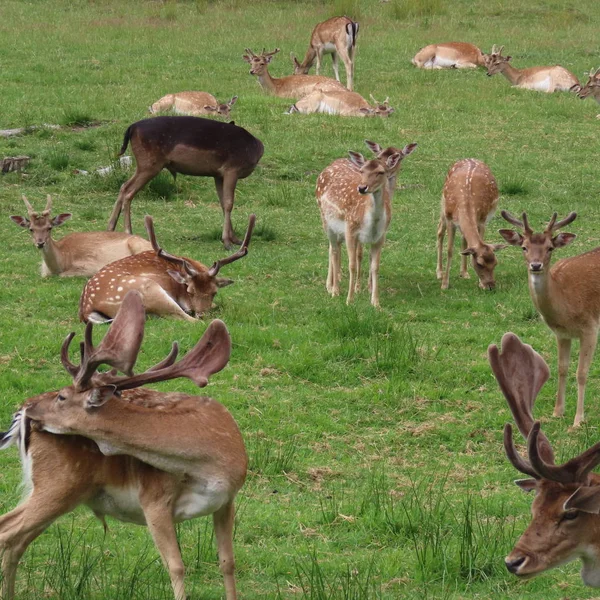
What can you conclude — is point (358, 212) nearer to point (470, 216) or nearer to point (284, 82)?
point (470, 216)

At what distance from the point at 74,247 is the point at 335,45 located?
11467 millimetres

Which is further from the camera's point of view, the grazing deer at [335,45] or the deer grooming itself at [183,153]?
the grazing deer at [335,45]

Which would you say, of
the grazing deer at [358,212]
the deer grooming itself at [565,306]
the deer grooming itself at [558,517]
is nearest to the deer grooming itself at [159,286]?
the grazing deer at [358,212]

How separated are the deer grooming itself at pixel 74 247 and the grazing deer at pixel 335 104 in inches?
269

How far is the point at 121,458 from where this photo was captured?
430cm

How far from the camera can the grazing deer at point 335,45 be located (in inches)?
793

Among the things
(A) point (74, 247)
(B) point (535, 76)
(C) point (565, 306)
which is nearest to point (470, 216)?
(C) point (565, 306)

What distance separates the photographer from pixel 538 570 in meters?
3.74

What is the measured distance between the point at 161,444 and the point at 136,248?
21.7 feet

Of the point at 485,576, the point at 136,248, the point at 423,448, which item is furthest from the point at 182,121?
the point at 485,576

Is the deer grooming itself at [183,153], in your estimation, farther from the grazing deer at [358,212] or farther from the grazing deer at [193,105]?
the grazing deer at [193,105]

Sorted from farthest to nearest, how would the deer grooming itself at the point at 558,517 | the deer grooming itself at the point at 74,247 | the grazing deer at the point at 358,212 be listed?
the deer grooming itself at the point at 74,247 → the grazing deer at the point at 358,212 → the deer grooming itself at the point at 558,517

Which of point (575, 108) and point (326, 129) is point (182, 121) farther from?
point (575, 108)

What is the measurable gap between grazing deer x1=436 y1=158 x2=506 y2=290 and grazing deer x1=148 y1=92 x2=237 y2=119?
19.4 ft
